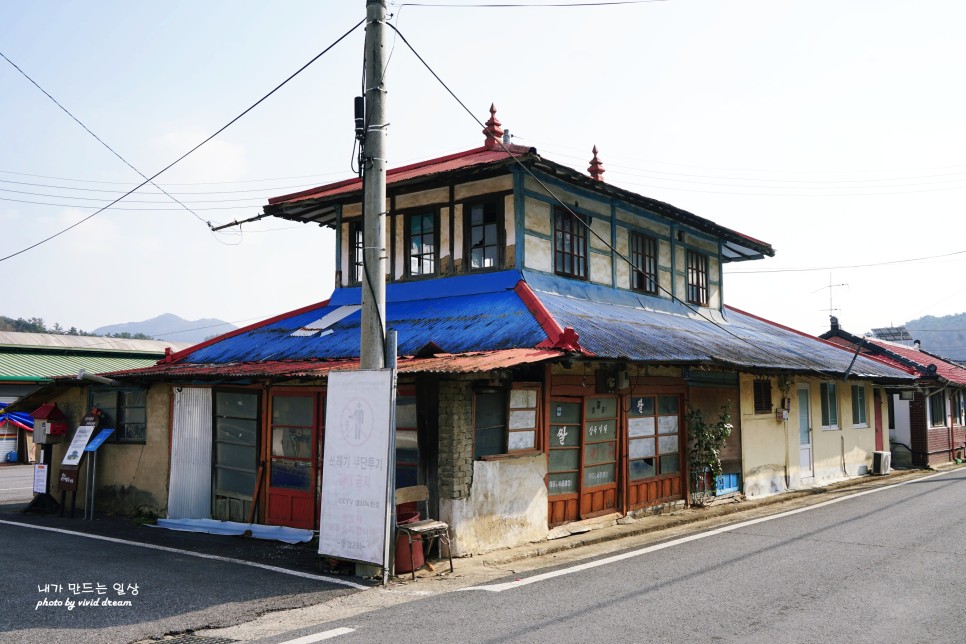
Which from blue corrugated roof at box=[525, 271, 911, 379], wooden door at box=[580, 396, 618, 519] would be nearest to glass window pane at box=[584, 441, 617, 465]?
wooden door at box=[580, 396, 618, 519]

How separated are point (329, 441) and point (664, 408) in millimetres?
7634

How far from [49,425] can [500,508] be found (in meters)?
10.5

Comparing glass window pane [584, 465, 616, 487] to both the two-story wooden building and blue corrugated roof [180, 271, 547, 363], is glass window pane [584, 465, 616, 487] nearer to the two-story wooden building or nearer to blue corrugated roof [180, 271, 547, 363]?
the two-story wooden building

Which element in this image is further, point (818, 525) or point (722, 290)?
point (722, 290)

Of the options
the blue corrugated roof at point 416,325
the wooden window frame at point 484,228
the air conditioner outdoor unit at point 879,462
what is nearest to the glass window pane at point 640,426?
the blue corrugated roof at point 416,325

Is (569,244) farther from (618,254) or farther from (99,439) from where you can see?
(99,439)

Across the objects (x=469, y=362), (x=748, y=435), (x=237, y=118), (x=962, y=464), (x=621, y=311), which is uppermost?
(x=237, y=118)

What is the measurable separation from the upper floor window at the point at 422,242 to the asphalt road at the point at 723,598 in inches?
287

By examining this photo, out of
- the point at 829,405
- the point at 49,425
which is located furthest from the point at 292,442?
the point at 829,405

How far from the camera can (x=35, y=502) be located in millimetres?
15117

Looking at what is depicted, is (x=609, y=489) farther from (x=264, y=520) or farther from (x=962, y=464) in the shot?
(x=962, y=464)

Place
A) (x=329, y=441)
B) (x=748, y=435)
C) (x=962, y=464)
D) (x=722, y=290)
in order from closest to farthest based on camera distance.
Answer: (x=329, y=441)
(x=748, y=435)
(x=722, y=290)
(x=962, y=464)

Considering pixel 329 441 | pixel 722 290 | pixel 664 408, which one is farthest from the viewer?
pixel 722 290

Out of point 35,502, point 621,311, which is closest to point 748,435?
point 621,311
